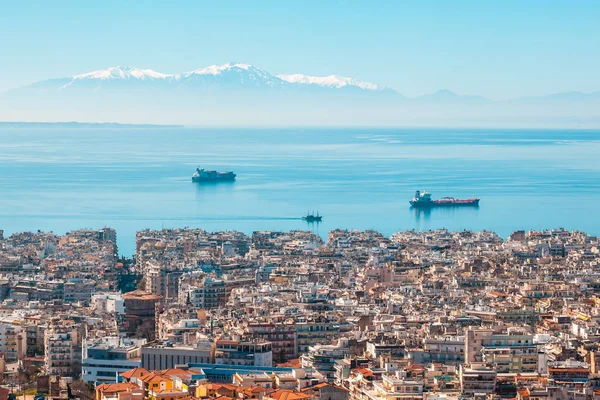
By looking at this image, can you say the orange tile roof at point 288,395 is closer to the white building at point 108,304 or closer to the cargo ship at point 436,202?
the white building at point 108,304

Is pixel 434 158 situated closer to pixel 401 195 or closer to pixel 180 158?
pixel 180 158

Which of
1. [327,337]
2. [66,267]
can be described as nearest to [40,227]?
[66,267]

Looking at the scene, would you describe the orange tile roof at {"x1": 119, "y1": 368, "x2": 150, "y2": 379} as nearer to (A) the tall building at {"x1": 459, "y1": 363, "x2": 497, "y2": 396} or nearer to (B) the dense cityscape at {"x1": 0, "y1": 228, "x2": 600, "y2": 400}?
(B) the dense cityscape at {"x1": 0, "y1": 228, "x2": 600, "y2": 400}

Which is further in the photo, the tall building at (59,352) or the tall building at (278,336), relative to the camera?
the tall building at (278,336)

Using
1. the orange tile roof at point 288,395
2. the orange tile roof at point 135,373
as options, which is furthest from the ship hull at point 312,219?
the orange tile roof at point 288,395

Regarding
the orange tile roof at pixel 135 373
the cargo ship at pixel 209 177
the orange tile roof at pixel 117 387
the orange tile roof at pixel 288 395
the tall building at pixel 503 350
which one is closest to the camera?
the orange tile roof at pixel 288 395

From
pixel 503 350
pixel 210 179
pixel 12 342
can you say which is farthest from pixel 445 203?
pixel 503 350
